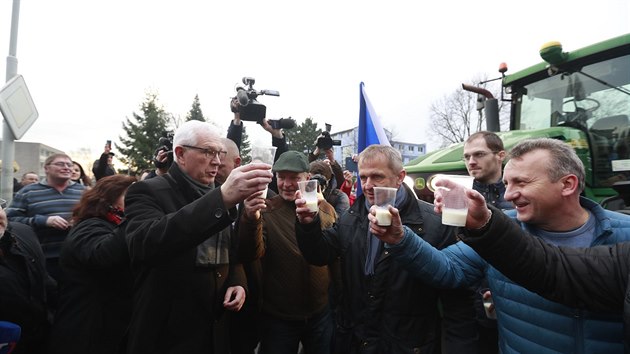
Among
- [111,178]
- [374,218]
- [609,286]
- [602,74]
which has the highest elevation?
[602,74]

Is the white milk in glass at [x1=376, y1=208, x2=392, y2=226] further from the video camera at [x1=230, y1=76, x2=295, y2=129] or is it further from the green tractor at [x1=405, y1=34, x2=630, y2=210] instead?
the green tractor at [x1=405, y1=34, x2=630, y2=210]

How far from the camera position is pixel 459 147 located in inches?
255

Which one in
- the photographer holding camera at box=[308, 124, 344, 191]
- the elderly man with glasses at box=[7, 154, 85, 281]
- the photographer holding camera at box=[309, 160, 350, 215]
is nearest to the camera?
the elderly man with glasses at box=[7, 154, 85, 281]

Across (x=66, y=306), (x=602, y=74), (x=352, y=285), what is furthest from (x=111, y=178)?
(x=602, y=74)

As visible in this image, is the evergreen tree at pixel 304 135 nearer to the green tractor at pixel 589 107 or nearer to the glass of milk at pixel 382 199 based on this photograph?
the green tractor at pixel 589 107

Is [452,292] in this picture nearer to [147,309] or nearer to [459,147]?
[147,309]

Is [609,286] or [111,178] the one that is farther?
[111,178]

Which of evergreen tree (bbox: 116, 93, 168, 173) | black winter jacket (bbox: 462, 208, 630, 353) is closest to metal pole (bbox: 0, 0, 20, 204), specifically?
black winter jacket (bbox: 462, 208, 630, 353)

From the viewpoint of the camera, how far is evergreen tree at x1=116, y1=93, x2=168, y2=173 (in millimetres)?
34062

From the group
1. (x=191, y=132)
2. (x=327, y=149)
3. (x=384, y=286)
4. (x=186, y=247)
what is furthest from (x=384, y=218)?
(x=327, y=149)

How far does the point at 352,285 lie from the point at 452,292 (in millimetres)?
630

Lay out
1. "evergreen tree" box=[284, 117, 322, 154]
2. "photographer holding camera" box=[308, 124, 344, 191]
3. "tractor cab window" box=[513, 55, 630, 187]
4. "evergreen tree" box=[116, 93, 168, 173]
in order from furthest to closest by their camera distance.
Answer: "evergreen tree" box=[284, 117, 322, 154], "evergreen tree" box=[116, 93, 168, 173], "photographer holding camera" box=[308, 124, 344, 191], "tractor cab window" box=[513, 55, 630, 187]

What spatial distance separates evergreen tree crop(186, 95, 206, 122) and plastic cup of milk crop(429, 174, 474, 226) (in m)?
43.9

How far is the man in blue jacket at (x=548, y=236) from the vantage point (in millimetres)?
1641
